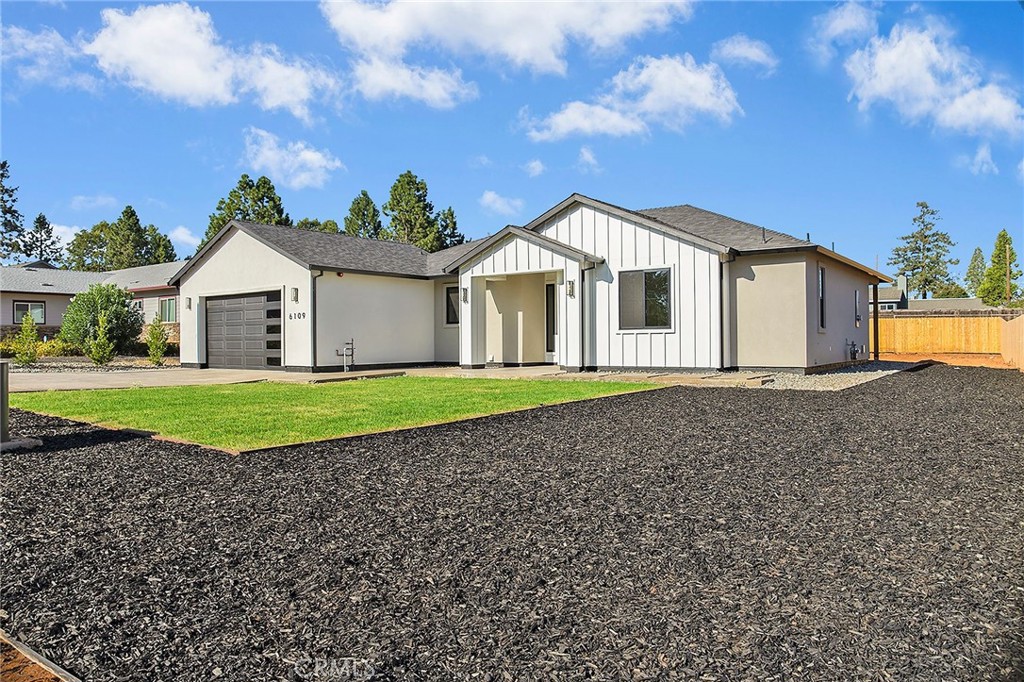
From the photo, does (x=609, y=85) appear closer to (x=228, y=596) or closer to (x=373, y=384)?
(x=373, y=384)

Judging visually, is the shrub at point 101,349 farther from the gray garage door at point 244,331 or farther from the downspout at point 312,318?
the downspout at point 312,318

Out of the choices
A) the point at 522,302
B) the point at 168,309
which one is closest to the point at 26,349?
the point at 168,309

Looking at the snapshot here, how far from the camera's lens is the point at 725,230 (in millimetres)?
15539

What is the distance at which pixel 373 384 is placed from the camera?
12.4 meters

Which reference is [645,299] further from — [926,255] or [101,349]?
[926,255]

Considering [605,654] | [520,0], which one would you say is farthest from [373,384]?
[605,654]

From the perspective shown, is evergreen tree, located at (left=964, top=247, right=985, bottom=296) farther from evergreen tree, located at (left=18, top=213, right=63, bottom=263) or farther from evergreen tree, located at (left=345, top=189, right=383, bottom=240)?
evergreen tree, located at (left=18, top=213, right=63, bottom=263)

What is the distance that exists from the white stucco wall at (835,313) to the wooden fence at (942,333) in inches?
283

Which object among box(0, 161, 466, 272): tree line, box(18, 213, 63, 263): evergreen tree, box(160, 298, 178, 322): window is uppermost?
box(18, 213, 63, 263): evergreen tree

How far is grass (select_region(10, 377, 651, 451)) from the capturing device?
6375mm

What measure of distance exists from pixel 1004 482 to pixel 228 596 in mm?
4842

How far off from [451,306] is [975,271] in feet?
300

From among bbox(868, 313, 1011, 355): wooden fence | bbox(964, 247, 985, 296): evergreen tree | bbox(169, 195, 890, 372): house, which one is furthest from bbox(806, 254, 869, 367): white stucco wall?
bbox(964, 247, 985, 296): evergreen tree

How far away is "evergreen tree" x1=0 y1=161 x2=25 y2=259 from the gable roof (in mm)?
37227
